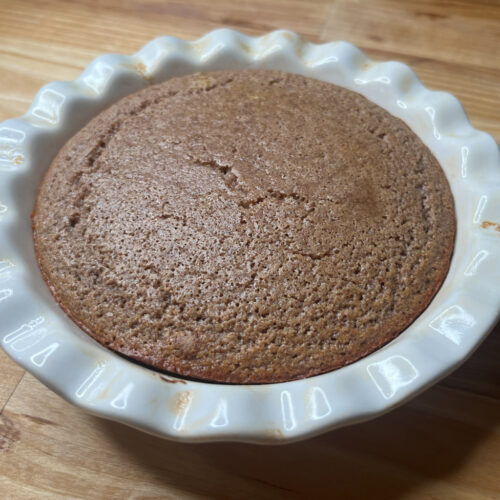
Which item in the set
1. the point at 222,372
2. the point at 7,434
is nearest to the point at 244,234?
the point at 222,372

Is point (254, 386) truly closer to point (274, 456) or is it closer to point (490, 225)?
point (274, 456)

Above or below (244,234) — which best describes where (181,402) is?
below

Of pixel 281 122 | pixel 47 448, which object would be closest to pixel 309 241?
pixel 281 122

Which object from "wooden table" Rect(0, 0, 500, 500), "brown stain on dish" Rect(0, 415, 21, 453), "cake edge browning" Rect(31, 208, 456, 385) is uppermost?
"cake edge browning" Rect(31, 208, 456, 385)

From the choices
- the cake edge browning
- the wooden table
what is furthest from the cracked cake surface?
the wooden table

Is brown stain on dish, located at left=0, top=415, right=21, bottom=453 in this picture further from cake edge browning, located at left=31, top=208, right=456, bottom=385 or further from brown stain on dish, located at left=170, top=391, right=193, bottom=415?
brown stain on dish, located at left=170, top=391, right=193, bottom=415

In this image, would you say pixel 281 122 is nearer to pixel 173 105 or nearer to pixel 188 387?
pixel 173 105

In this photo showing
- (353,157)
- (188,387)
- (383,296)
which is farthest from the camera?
(353,157)
